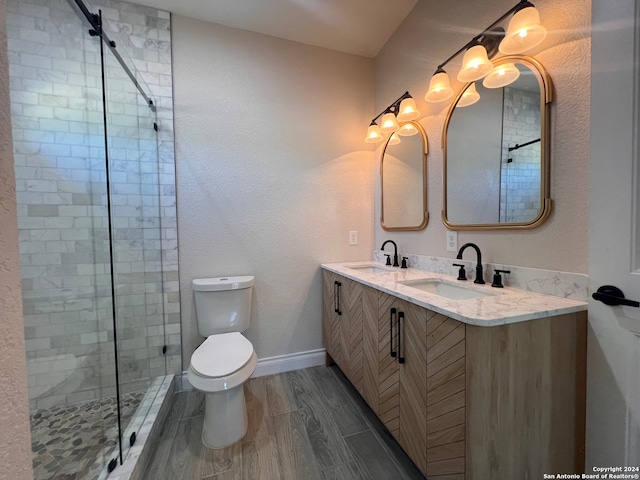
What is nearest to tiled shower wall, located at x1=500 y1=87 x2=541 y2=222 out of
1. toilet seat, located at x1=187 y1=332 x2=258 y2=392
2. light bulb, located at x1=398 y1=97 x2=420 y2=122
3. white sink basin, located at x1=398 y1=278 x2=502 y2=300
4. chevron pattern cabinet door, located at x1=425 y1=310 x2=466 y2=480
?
white sink basin, located at x1=398 y1=278 x2=502 y2=300

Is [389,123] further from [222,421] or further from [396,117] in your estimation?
[222,421]

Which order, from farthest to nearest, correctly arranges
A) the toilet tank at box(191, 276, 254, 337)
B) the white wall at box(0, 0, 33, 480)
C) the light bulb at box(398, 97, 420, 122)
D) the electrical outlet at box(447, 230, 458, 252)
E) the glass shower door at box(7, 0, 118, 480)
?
1. the toilet tank at box(191, 276, 254, 337)
2. the light bulb at box(398, 97, 420, 122)
3. the electrical outlet at box(447, 230, 458, 252)
4. the glass shower door at box(7, 0, 118, 480)
5. the white wall at box(0, 0, 33, 480)

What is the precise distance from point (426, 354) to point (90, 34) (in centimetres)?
221

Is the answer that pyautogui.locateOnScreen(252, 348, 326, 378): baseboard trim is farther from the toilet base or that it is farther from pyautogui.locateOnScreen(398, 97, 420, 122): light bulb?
pyautogui.locateOnScreen(398, 97, 420, 122): light bulb

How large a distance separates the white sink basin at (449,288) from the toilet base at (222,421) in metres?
1.14

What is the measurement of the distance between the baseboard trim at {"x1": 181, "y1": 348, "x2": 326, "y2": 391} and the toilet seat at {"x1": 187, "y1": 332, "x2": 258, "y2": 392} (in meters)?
0.54

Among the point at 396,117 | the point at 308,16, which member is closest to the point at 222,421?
the point at 396,117

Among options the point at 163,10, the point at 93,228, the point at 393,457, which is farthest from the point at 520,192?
the point at 163,10

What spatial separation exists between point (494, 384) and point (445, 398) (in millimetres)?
175

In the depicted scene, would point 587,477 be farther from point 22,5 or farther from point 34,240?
point 22,5

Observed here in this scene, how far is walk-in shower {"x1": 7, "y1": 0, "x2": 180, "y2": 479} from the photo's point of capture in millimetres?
1203

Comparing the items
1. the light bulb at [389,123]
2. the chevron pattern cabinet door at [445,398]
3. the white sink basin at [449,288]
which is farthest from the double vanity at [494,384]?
the light bulb at [389,123]

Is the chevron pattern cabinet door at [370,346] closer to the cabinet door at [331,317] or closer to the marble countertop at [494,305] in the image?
the marble countertop at [494,305]

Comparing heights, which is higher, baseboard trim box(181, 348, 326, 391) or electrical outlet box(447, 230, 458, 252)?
electrical outlet box(447, 230, 458, 252)
